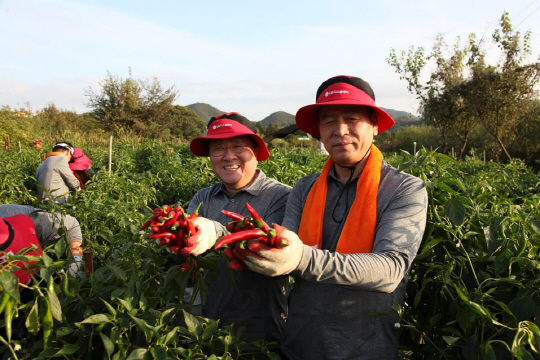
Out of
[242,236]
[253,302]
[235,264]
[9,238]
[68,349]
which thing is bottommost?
[253,302]

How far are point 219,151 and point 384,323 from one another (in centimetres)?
106

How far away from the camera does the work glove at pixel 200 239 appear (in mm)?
1281

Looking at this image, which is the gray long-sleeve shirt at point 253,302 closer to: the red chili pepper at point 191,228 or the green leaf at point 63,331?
the red chili pepper at point 191,228

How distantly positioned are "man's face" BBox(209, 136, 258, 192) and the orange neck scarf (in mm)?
485

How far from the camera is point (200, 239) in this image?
1.31 metres

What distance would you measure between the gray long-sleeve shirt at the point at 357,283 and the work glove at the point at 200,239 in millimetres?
308

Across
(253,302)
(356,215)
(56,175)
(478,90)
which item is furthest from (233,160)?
(478,90)

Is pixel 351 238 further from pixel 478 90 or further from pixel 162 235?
pixel 478 90

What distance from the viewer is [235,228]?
113cm

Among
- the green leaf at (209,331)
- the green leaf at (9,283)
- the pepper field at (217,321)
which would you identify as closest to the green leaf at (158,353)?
the pepper field at (217,321)

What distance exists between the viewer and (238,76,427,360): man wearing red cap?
1260 millimetres

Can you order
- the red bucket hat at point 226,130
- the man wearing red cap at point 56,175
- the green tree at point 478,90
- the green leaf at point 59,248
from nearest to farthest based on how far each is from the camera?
1. the green leaf at point 59,248
2. the red bucket hat at point 226,130
3. the man wearing red cap at point 56,175
4. the green tree at point 478,90

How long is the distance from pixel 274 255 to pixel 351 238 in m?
0.42

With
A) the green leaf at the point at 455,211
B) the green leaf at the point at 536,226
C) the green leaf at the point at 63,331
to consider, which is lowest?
the green leaf at the point at 63,331
